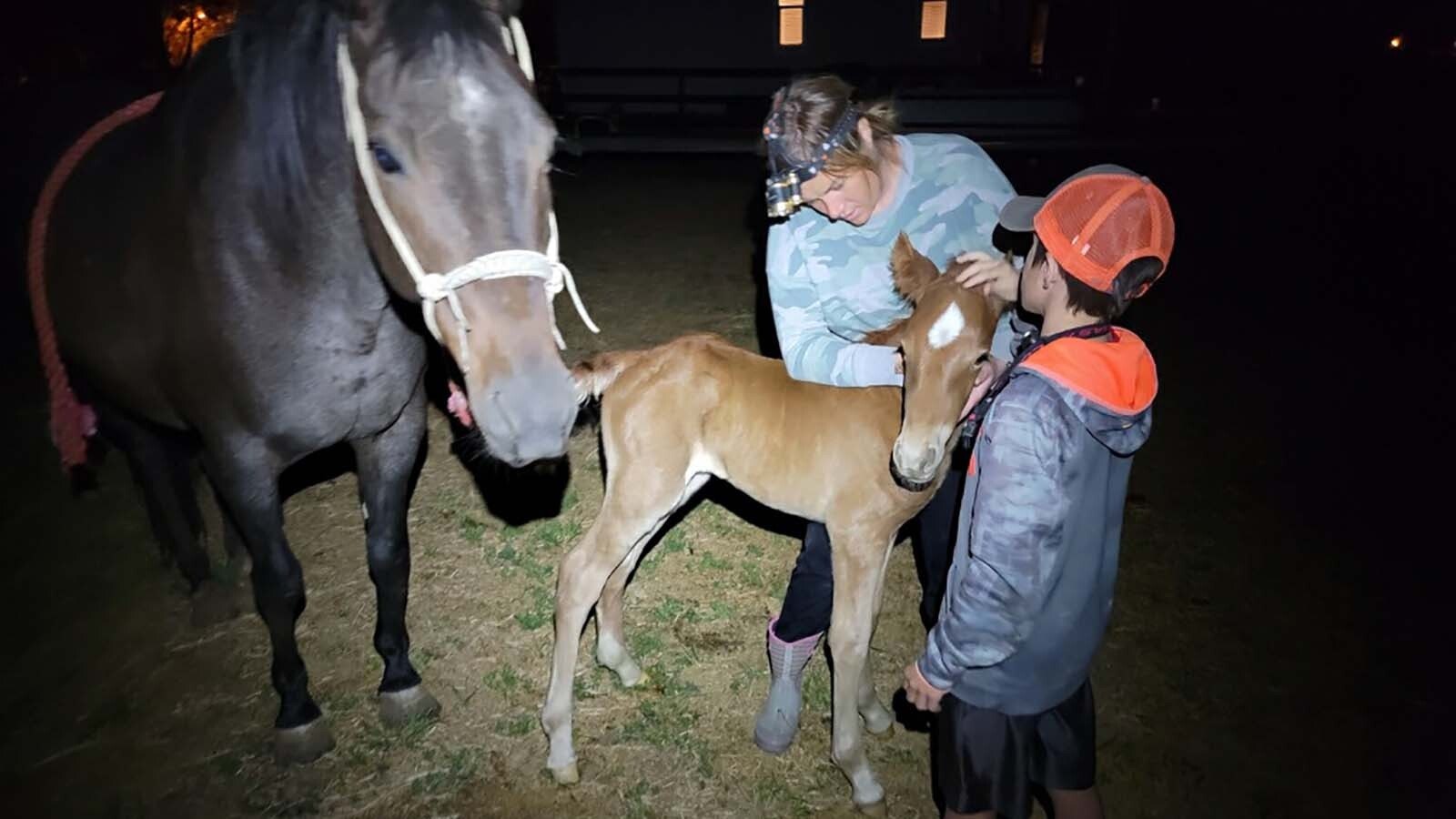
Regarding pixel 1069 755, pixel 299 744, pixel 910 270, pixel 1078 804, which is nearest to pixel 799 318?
pixel 910 270

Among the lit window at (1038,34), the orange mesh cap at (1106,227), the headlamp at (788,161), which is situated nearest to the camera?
the orange mesh cap at (1106,227)

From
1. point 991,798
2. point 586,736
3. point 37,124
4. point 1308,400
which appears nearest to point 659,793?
point 586,736

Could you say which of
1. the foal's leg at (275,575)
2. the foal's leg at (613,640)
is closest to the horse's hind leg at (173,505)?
the foal's leg at (275,575)

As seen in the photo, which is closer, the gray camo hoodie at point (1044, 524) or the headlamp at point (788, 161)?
the gray camo hoodie at point (1044, 524)

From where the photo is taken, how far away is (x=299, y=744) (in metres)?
2.80

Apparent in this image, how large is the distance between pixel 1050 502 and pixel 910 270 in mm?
712

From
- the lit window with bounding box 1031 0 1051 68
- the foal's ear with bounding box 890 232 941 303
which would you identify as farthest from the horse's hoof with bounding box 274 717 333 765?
the lit window with bounding box 1031 0 1051 68

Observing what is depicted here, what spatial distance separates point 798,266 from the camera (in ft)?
7.84

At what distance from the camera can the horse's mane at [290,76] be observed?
191 cm

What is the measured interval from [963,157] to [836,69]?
17.7 metres

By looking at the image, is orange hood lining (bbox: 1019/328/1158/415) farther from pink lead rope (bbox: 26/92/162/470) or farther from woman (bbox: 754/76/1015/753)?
pink lead rope (bbox: 26/92/162/470)

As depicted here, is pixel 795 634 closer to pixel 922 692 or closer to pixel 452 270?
pixel 922 692

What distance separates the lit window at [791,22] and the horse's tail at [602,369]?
65.3ft

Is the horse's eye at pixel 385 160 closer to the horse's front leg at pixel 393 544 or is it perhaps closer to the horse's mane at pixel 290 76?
the horse's mane at pixel 290 76
